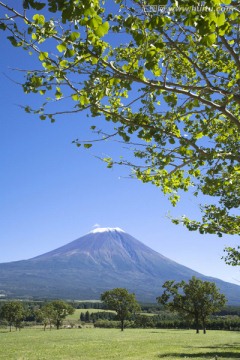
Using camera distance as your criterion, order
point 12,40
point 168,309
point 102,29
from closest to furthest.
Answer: point 102,29, point 12,40, point 168,309

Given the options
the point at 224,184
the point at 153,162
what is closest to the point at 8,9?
the point at 153,162

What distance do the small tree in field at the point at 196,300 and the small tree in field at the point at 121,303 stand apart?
1979cm

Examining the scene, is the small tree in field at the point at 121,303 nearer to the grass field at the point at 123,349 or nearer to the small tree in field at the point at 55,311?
the small tree in field at the point at 55,311

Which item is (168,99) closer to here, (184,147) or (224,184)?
(184,147)

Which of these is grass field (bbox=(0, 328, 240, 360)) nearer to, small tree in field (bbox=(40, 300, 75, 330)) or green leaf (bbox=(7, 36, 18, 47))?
green leaf (bbox=(7, 36, 18, 47))

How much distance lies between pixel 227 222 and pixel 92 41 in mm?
10813

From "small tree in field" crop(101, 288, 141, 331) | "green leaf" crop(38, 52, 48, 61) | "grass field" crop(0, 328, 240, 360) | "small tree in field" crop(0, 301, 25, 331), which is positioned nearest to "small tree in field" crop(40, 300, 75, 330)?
"small tree in field" crop(0, 301, 25, 331)

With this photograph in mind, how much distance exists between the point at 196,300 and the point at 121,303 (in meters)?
27.2

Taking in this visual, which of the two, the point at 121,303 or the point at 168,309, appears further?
the point at 121,303

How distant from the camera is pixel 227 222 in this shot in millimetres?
15906

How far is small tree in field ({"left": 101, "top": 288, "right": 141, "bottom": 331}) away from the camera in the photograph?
10300cm

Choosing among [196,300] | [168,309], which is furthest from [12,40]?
[168,309]

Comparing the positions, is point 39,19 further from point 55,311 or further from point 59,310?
point 59,310

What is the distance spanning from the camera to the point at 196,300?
8344 cm
